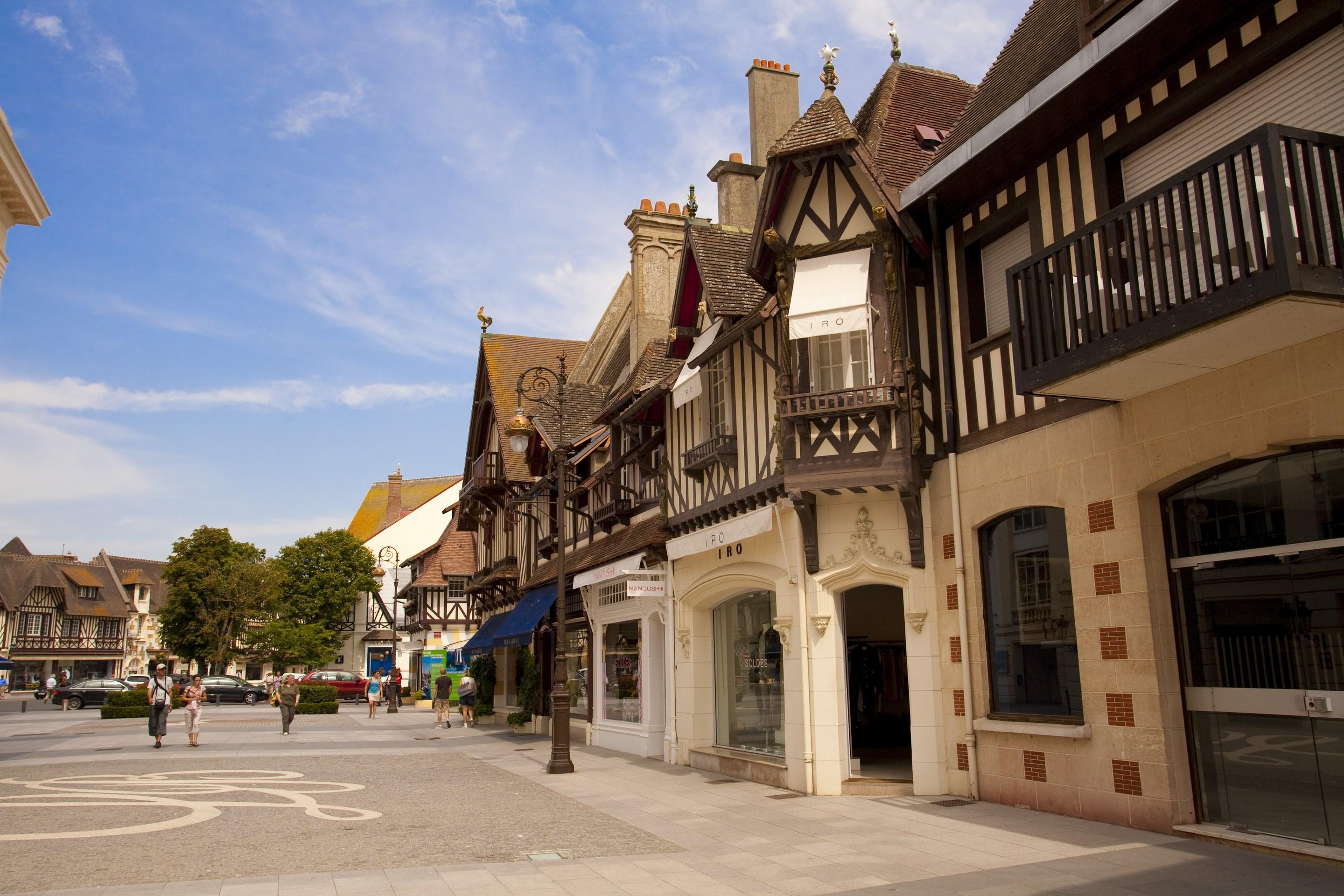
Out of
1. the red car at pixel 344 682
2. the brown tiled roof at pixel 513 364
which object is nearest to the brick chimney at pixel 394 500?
the red car at pixel 344 682

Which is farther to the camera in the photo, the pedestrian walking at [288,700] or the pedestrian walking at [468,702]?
the pedestrian walking at [468,702]

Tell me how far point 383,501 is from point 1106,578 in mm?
72238

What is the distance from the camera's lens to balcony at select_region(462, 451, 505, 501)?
27484 millimetres

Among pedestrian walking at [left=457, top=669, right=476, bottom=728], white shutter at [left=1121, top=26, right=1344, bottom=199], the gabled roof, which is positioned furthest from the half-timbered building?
the gabled roof

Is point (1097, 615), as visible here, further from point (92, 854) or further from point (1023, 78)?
point (92, 854)

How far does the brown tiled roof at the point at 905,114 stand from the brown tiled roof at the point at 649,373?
5.34 metres

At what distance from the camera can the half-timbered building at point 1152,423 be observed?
22.5 feet

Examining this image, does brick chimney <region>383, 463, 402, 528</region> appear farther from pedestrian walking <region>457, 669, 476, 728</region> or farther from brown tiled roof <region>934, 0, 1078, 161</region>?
brown tiled roof <region>934, 0, 1078, 161</region>

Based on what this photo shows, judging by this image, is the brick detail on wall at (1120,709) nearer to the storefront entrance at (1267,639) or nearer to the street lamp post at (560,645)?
the storefront entrance at (1267,639)

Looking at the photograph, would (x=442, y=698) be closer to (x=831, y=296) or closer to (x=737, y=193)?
(x=737, y=193)

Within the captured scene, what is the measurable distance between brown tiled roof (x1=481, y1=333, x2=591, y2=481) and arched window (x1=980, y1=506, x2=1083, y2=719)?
15078 mm

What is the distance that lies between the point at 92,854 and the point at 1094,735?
29.2 feet

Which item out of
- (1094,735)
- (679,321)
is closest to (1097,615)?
(1094,735)

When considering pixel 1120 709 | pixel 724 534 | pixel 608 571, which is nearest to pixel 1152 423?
pixel 1120 709
